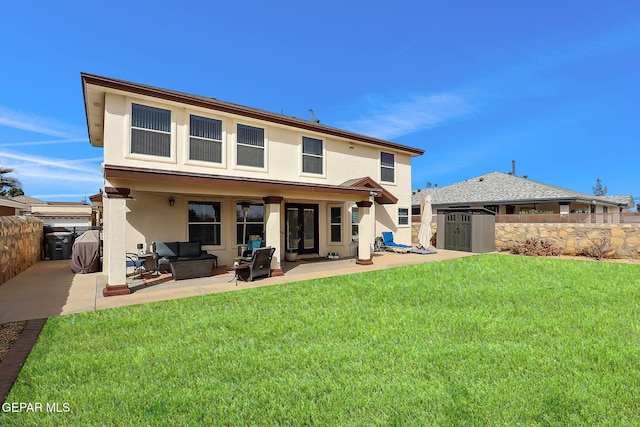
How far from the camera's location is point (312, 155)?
14.1 metres

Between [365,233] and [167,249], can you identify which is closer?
[167,249]

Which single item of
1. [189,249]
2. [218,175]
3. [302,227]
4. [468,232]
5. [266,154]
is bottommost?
[189,249]

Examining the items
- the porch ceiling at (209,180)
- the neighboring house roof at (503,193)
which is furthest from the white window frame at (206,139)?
the neighboring house roof at (503,193)

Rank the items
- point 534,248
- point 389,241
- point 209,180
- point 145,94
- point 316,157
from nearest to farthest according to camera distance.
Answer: point 209,180 → point 145,94 → point 316,157 → point 534,248 → point 389,241

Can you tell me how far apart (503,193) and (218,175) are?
83.0ft

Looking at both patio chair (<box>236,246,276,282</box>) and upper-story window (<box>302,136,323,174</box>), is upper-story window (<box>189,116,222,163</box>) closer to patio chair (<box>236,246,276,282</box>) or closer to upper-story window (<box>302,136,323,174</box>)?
upper-story window (<box>302,136,323,174</box>)

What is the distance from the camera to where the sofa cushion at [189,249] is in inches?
423

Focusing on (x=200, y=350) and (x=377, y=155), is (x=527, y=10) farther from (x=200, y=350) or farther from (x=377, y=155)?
(x=200, y=350)

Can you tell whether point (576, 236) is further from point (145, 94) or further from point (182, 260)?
point (145, 94)

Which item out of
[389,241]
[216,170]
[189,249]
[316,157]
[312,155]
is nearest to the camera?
[189,249]

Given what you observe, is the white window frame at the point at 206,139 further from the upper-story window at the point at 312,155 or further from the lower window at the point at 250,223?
the upper-story window at the point at 312,155

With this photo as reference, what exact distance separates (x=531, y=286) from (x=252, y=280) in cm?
826

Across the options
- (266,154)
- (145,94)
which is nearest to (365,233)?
(266,154)

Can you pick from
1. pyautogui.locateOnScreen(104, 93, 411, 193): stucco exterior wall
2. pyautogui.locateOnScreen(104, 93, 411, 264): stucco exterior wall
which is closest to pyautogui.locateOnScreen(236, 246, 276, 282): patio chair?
pyautogui.locateOnScreen(104, 93, 411, 264): stucco exterior wall
